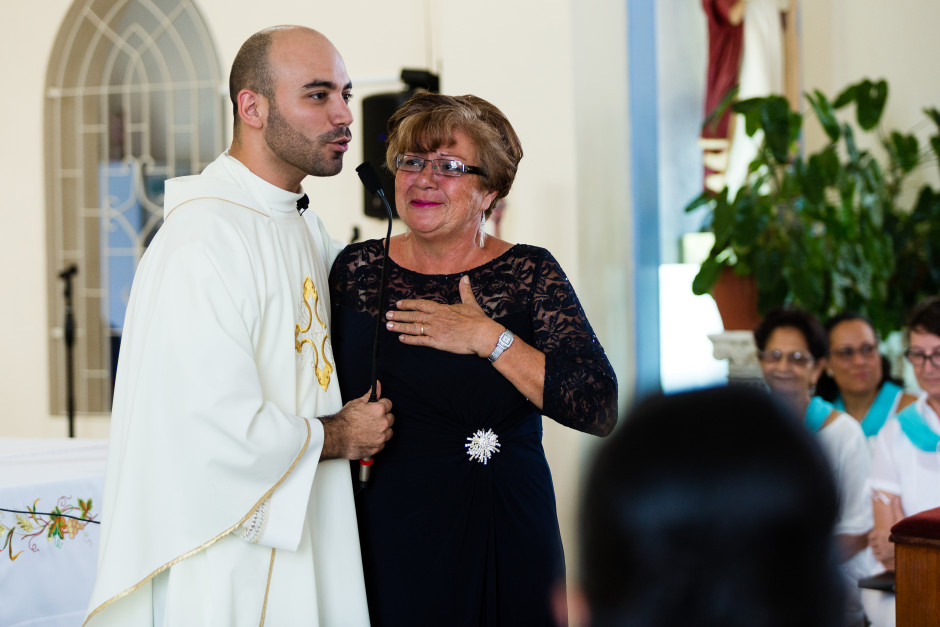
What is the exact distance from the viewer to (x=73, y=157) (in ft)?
21.1

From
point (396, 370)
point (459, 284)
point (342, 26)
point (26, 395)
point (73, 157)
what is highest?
point (342, 26)

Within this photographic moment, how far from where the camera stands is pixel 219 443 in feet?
5.77

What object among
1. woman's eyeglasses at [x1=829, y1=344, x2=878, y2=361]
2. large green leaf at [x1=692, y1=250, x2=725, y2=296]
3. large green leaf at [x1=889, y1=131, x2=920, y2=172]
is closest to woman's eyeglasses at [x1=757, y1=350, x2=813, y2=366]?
woman's eyeglasses at [x1=829, y1=344, x2=878, y2=361]

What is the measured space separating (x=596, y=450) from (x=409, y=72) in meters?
4.03

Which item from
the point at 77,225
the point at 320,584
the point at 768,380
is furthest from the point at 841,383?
the point at 77,225

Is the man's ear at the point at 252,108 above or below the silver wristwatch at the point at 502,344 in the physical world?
above

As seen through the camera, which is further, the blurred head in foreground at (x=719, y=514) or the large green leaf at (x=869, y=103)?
the large green leaf at (x=869, y=103)

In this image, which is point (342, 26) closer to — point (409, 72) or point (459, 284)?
point (409, 72)

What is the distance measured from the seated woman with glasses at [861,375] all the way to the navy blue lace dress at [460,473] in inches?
95.3

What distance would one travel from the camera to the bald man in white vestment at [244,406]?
176cm

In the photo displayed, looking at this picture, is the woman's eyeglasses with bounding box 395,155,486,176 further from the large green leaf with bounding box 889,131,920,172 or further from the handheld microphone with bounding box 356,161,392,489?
the large green leaf with bounding box 889,131,920,172

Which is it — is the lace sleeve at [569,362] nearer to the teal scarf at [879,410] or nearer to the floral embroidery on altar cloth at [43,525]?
the floral embroidery on altar cloth at [43,525]

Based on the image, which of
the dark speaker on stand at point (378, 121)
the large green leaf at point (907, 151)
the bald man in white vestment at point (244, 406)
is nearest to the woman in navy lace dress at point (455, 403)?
the bald man in white vestment at point (244, 406)

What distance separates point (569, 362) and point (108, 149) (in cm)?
528
